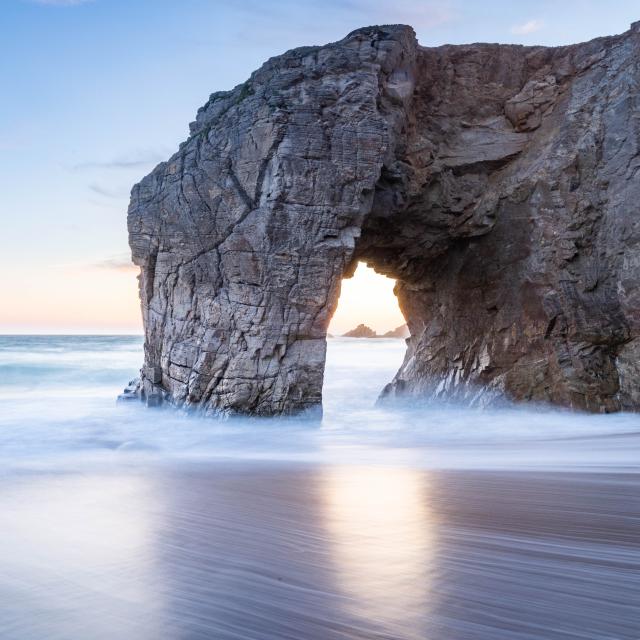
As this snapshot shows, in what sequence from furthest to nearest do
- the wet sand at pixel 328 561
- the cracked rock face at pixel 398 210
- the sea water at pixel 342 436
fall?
the cracked rock face at pixel 398 210, the sea water at pixel 342 436, the wet sand at pixel 328 561

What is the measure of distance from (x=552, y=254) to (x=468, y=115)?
3.33 m

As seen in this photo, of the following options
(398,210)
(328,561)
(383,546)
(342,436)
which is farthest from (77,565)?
(398,210)

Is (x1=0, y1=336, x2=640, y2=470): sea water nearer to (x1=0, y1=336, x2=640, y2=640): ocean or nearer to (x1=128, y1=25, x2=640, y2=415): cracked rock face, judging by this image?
(x1=0, y1=336, x2=640, y2=640): ocean

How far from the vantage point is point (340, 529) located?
3.19 metres

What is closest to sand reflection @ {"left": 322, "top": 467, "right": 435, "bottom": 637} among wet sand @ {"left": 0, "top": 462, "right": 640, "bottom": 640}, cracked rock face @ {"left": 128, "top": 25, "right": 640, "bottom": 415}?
wet sand @ {"left": 0, "top": 462, "right": 640, "bottom": 640}

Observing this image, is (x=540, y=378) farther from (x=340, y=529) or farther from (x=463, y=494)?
(x=340, y=529)

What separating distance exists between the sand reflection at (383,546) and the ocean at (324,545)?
10 millimetres

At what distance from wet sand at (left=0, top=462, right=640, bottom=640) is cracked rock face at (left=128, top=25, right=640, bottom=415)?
6626 mm

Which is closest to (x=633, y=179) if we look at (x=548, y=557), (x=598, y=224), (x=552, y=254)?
(x=598, y=224)

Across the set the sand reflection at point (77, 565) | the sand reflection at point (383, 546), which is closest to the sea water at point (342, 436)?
the sand reflection at point (383, 546)

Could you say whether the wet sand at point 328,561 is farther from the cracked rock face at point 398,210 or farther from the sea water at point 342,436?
the cracked rock face at point 398,210

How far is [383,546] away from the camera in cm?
283

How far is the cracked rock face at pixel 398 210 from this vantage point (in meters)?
10.7

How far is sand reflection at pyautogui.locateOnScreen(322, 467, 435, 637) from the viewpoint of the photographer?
7.11ft
